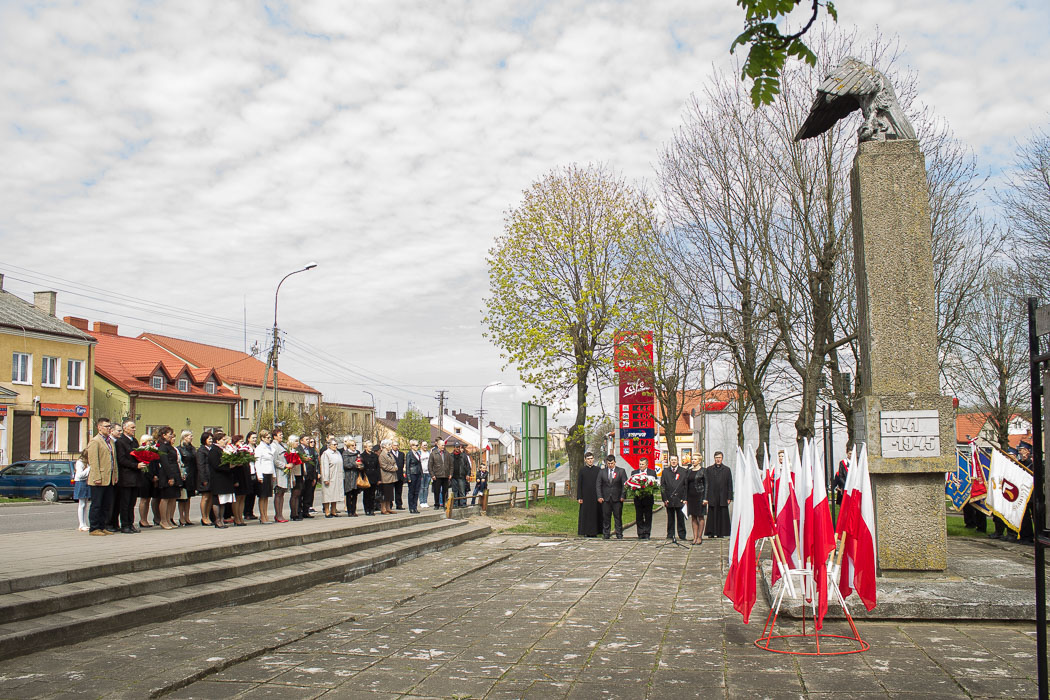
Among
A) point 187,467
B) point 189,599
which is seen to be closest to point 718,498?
point 187,467

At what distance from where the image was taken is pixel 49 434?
3803cm

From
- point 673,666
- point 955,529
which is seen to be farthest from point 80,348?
point 673,666

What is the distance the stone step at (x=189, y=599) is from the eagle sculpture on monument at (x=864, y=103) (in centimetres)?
880

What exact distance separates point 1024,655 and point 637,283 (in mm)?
21614

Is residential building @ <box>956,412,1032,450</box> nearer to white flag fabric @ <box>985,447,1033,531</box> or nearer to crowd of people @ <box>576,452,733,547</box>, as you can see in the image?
white flag fabric @ <box>985,447,1033,531</box>

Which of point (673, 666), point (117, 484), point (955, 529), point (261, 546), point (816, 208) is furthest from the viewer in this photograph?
point (816, 208)

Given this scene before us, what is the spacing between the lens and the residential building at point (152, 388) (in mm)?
45562

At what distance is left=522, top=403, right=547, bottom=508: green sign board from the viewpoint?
24.4m

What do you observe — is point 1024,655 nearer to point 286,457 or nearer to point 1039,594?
point 1039,594

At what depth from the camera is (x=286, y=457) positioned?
15.7 meters

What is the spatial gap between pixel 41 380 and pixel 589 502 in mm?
31167

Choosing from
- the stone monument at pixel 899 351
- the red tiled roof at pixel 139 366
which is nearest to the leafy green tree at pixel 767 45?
the stone monument at pixel 899 351

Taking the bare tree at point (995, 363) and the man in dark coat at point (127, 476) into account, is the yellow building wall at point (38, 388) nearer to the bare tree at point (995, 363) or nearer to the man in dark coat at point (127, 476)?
the man in dark coat at point (127, 476)

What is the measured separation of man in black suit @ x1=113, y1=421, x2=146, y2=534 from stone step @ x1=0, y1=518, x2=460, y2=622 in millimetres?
2519
